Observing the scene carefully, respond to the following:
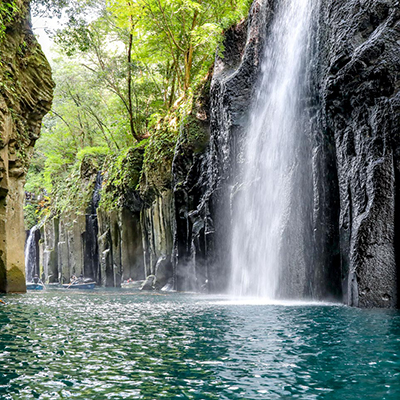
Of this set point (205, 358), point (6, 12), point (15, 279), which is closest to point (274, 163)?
point (15, 279)

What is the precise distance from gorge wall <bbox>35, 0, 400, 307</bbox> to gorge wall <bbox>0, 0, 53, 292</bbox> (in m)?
7.19

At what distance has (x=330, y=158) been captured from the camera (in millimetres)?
11234

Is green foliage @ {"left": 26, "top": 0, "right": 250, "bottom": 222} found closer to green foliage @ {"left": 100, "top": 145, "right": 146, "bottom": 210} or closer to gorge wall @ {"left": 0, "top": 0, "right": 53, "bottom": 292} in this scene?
green foliage @ {"left": 100, "top": 145, "right": 146, "bottom": 210}

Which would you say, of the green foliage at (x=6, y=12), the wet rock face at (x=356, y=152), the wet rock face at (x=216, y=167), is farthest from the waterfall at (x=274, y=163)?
the green foliage at (x=6, y=12)

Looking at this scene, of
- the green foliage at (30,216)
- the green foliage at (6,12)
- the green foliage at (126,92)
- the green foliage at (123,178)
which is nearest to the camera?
the green foliage at (6,12)

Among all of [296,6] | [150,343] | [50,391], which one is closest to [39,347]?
[150,343]

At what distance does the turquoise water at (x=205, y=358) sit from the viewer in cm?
344

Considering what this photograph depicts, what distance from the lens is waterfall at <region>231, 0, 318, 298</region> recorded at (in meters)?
12.6

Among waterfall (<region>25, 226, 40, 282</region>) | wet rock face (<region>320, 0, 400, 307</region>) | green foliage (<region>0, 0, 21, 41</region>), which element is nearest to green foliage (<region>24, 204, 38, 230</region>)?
waterfall (<region>25, 226, 40, 282</region>)

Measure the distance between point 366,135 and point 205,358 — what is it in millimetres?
7001

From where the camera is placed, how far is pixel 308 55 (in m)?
12.9

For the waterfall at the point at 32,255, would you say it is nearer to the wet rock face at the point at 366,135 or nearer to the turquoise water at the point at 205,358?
the wet rock face at the point at 366,135

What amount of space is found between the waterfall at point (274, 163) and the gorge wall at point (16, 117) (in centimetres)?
794

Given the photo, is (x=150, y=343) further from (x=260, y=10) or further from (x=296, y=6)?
(x=260, y=10)
